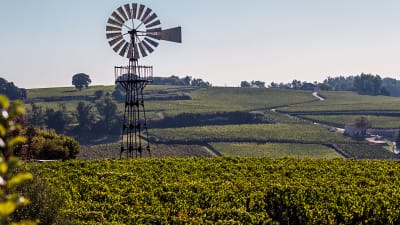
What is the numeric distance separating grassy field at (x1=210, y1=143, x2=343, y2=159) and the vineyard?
83.6 metres

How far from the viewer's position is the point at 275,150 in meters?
114

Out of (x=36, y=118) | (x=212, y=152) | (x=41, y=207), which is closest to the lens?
(x=41, y=207)

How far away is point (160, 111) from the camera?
156 metres

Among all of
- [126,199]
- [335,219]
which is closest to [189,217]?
[126,199]

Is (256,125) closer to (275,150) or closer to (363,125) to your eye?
(363,125)

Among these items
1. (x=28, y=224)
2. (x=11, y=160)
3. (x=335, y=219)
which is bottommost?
(x=335, y=219)

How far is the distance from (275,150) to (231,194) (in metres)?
94.1

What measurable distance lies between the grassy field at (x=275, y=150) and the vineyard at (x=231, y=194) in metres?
83.6

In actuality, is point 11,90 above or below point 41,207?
below

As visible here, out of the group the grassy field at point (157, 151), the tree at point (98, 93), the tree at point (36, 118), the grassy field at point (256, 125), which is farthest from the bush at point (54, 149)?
the tree at point (98, 93)

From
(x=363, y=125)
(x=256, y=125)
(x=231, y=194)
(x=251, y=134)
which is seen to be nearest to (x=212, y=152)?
(x=251, y=134)

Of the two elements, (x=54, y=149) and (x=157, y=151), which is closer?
(x=54, y=149)

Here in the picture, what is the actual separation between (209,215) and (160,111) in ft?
451

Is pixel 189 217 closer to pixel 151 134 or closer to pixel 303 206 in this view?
pixel 303 206
